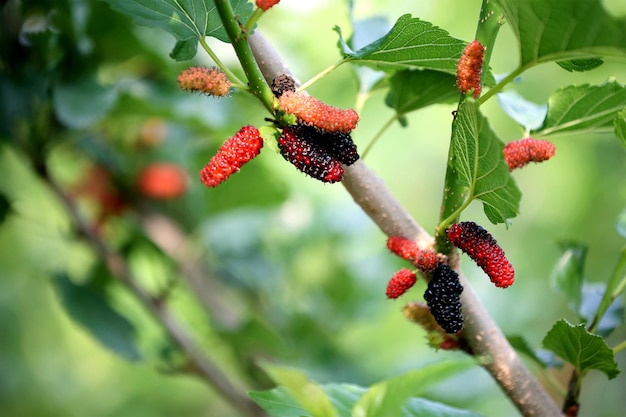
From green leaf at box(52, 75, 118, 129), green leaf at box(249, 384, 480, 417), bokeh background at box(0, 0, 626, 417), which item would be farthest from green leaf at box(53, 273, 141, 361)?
green leaf at box(249, 384, 480, 417)

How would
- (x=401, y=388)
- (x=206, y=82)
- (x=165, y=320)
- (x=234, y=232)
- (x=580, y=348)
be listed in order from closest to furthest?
(x=401, y=388)
(x=206, y=82)
(x=580, y=348)
(x=165, y=320)
(x=234, y=232)

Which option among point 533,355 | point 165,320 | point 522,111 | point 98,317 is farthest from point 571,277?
point 98,317

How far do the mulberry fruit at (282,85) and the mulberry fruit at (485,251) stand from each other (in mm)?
204

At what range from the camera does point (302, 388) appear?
1.69 feet

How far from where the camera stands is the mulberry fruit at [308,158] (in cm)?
60

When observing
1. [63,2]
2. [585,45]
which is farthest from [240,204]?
[585,45]

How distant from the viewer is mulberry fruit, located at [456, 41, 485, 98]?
1.99 ft

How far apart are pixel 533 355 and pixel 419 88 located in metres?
0.36

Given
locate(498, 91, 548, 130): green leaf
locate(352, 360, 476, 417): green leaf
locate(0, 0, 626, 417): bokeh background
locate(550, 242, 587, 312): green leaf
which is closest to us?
locate(352, 360, 476, 417): green leaf

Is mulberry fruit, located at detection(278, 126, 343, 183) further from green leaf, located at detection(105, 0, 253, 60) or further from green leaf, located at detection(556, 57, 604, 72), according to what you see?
green leaf, located at detection(556, 57, 604, 72)

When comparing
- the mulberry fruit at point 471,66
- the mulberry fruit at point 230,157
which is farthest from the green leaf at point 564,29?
the mulberry fruit at point 230,157

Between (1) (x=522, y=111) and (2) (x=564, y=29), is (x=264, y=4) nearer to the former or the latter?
(2) (x=564, y=29)

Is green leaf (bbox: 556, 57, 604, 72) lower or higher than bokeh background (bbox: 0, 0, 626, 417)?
lower

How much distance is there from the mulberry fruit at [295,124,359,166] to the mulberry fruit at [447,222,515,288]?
0.41 ft
